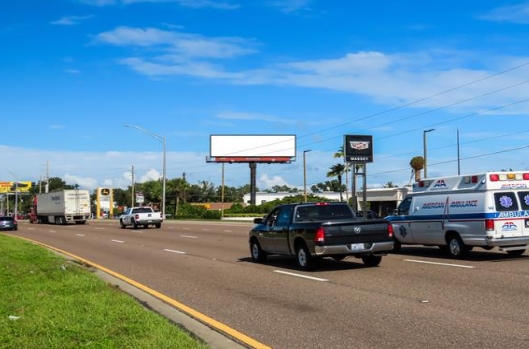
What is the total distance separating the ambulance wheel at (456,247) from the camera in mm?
15965

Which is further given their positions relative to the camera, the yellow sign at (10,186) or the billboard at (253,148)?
the yellow sign at (10,186)

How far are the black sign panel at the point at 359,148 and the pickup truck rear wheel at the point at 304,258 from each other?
35.3 metres

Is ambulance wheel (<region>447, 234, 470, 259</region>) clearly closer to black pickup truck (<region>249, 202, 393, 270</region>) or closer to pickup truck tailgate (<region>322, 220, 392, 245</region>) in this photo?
black pickup truck (<region>249, 202, 393, 270</region>)

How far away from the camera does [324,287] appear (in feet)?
37.4

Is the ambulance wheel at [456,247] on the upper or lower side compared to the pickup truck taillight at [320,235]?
lower

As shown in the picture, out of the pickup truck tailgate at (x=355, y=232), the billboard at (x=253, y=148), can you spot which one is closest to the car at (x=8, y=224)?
the pickup truck tailgate at (x=355, y=232)

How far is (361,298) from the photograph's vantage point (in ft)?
32.8

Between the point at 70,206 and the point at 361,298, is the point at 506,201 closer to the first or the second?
the point at 361,298

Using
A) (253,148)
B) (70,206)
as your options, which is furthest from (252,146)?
(70,206)

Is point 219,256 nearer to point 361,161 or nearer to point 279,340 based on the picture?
point 279,340

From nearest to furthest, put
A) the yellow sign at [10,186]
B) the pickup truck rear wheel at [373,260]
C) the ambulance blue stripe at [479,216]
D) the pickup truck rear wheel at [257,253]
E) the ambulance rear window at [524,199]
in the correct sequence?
the pickup truck rear wheel at [373,260]
the ambulance blue stripe at [479,216]
the ambulance rear window at [524,199]
the pickup truck rear wheel at [257,253]
the yellow sign at [10,186]

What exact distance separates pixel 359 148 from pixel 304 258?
120 feet

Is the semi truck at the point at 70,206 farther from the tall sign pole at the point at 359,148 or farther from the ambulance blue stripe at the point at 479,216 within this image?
the ambulance blue stripe at the point at 479,216

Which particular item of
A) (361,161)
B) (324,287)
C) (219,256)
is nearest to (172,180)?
(361,161)
